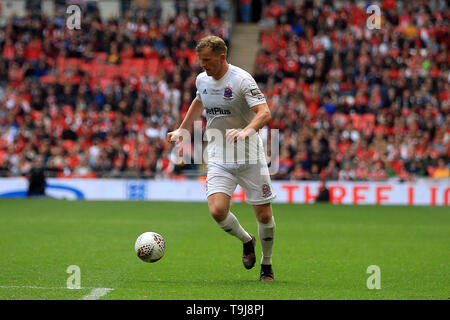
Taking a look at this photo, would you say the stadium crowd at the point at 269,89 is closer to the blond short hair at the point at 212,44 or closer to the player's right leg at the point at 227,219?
the player's right leg at the point at 227,219

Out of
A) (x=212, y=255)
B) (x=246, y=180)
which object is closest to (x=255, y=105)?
(x=246, y=180)

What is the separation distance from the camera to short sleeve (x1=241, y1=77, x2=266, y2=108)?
7.81m

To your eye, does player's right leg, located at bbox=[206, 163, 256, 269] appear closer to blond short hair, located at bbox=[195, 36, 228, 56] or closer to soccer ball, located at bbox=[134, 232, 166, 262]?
soccer ball, located at bbox=[134, 232, 166, 262]

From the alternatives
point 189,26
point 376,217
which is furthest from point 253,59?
point 376,217

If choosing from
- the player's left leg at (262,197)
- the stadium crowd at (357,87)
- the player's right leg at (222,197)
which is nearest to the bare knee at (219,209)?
the player's right leg at (222,197)

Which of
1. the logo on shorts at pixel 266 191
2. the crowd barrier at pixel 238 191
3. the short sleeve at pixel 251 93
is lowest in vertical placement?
the crowd barrier at pixel 238 191

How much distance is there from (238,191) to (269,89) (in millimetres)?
5189

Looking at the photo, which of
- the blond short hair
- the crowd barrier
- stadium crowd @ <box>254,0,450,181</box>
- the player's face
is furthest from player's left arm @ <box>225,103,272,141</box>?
stadium crowd @ <box>254,0,450,181</box>

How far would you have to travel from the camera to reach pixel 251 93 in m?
7.84

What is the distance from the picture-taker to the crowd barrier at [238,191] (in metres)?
23.2

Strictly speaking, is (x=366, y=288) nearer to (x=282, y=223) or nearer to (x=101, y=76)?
(x=282, y=223)

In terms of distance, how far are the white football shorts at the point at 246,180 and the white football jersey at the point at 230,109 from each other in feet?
0.25

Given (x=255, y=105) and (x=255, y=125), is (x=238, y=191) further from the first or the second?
(x=255, y=125)

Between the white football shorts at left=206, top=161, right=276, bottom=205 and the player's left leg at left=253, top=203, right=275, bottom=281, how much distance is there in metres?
0.11
